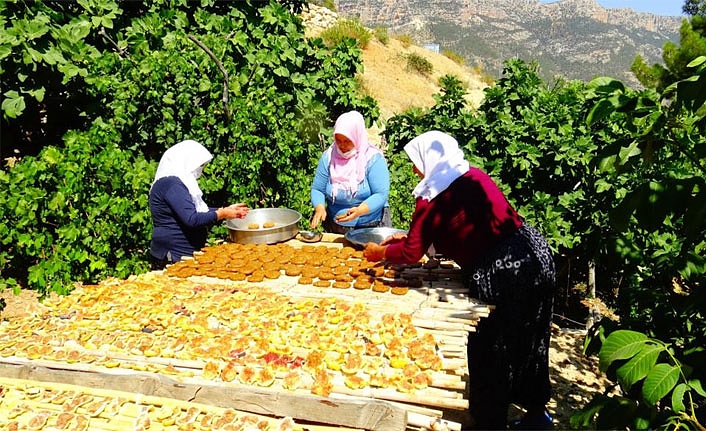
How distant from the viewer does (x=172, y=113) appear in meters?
4.55

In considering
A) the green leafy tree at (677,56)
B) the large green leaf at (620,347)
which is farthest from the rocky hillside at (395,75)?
the large green leaf at (620,347)

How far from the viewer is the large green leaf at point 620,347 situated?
54.1 inches

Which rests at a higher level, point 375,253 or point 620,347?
point 620,347

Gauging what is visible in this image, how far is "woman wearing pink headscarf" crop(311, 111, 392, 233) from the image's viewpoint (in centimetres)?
420

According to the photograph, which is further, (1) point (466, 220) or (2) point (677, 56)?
(2) point (677, 56)

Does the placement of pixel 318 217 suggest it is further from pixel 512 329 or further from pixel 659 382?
pixel 659 382

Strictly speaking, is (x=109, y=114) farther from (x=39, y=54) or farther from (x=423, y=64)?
(x=423, y=64)

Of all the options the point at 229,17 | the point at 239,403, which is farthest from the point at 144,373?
the point at 229,17

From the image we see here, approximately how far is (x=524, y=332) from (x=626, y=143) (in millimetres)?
1849

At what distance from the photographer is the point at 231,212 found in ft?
12.5

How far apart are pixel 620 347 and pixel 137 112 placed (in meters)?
4.48

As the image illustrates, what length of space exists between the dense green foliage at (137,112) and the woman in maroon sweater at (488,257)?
218 centimetres

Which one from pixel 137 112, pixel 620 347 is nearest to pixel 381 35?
pixel 137 112

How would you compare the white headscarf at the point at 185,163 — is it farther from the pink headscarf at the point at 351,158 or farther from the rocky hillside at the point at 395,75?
the rocky hillside at the point at 395,75
